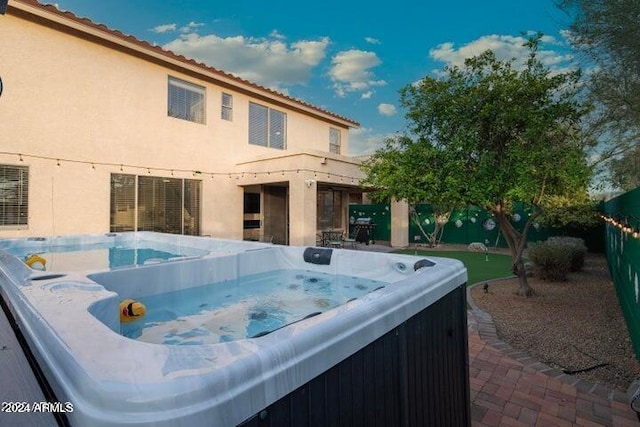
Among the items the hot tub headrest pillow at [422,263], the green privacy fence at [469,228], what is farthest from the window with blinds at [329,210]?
the hot tub headrest pillow at [422,263]

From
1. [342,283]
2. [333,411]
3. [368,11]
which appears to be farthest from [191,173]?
[333,411]

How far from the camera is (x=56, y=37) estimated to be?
29.5ft

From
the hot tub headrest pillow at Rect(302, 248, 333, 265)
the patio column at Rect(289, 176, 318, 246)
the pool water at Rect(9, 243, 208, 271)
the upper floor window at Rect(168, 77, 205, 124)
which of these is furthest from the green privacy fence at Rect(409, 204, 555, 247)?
the pool water at Rect(9, 243, 208, 271)

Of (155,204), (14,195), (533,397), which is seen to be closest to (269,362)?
(533,397)

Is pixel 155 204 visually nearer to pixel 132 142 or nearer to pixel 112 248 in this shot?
pixel 132 142

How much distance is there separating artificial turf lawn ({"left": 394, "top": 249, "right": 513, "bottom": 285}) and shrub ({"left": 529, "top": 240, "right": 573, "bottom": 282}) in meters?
0.99

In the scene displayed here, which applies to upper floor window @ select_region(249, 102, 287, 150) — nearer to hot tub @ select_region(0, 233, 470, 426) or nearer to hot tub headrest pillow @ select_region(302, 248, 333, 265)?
hot tub headrest pillow @ select_region(302, 248, 333, 265)

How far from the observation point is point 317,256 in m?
6.30

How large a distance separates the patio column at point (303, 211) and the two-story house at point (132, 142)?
0.11 ft

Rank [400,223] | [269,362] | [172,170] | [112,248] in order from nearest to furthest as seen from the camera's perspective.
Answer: [269,362] < [112,248] < [172,170] < [400,223]

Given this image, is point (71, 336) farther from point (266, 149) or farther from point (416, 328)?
point (266, 149)

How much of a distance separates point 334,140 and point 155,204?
9542mm

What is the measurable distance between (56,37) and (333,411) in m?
11.6

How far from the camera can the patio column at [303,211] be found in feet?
36.0
